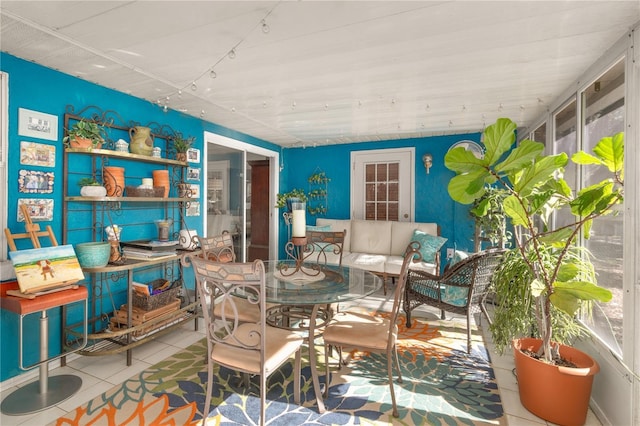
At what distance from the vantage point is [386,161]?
532 centimetres

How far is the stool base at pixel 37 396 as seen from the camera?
6.50 feet

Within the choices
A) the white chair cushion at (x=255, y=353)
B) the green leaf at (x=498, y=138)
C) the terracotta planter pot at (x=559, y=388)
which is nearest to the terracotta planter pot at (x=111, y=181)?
the white chair cushion at (x=255, y=353)

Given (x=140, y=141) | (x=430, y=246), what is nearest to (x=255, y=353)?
(x=140, y=141)

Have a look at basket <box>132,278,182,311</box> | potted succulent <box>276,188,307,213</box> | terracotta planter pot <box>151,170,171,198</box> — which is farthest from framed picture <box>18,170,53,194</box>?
potted succulent <box>276,188,307,213</box>

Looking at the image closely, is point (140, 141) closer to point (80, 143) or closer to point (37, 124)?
point (80, 143)

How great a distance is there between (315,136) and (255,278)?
372 centimetres

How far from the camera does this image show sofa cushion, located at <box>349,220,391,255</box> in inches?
197

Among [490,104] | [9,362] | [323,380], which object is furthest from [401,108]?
[9,362]

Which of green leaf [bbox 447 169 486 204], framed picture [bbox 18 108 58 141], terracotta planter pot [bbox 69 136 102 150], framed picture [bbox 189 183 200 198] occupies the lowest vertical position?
green leaf [bbox 447 169 486 204]

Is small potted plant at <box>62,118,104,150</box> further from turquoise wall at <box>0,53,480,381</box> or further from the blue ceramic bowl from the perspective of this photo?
the blue ceramic bowl

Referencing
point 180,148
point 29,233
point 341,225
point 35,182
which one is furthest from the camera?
point 341,225

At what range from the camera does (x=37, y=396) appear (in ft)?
6.89

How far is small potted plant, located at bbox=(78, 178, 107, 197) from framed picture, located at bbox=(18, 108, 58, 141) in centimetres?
39

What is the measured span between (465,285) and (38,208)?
361 centimetres
